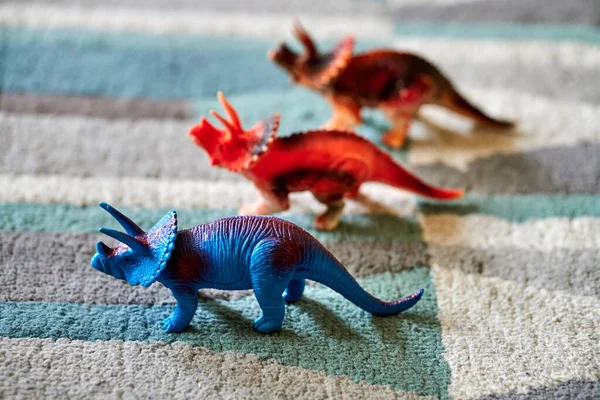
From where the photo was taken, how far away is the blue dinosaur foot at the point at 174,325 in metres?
0.90

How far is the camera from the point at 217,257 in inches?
33.2

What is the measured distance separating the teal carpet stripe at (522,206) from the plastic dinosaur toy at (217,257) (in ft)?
1.20

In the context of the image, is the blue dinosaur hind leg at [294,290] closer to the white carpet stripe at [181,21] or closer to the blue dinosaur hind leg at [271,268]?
the blue dinosaur hind leg at [271,268]

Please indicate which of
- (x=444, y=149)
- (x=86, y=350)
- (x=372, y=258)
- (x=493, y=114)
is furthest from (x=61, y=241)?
(x=493, y=114)

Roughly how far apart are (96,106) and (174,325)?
0.61 meters

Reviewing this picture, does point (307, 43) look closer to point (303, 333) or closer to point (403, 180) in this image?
point (403, 180)

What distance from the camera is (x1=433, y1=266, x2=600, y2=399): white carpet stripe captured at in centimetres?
88

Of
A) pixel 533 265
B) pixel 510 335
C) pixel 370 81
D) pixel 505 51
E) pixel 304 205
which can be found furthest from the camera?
pixel 505 51

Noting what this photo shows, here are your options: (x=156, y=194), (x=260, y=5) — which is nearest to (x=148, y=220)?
(x=156, y=194)

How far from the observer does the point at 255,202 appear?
44.8 inches

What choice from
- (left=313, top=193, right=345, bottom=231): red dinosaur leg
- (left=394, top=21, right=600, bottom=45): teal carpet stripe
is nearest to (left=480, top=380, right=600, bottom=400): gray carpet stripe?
(left=313, top=193, right=345, bottom=231): red dinosaur leg

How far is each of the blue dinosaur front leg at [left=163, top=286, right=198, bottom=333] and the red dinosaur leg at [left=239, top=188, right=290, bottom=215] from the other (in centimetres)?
22

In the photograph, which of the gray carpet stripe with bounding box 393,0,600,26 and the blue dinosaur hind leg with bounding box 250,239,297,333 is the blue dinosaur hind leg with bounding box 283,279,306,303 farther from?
the gray carpet stripe with bounding box 393,0,600,26

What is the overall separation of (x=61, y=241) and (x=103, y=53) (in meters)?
0.58
